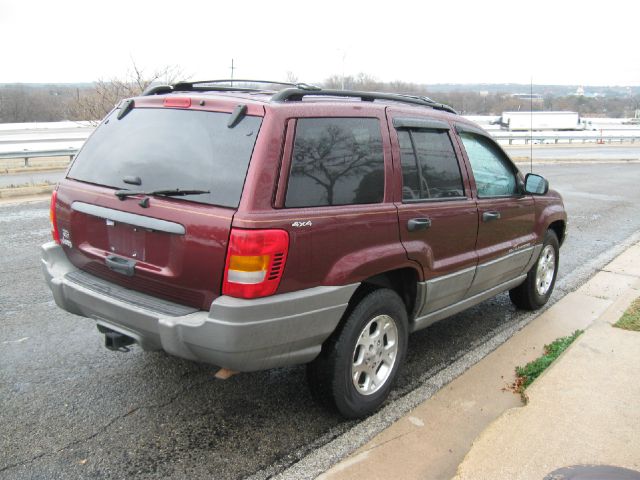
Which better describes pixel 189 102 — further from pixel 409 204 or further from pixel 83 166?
pixel 409 204

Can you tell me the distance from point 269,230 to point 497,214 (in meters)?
2.37

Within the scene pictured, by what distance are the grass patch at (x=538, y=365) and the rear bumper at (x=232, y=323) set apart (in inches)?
61.5

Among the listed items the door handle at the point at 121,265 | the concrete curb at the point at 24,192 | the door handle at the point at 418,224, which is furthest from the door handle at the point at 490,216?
the concrete curb at the point at 24,192

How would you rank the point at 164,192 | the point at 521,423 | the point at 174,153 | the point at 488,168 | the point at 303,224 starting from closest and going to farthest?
the point at 303,224
the point at 164,192
the point at 174,153
the point at 521,423
the point at 488,168

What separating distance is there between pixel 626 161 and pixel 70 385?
1188 inches

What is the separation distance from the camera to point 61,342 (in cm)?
441

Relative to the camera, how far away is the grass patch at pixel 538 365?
396cm

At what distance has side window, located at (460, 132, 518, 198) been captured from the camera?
440cm

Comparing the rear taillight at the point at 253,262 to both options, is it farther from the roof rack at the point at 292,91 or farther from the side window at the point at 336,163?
the roof rack at the point at 292,91

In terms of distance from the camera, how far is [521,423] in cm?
325

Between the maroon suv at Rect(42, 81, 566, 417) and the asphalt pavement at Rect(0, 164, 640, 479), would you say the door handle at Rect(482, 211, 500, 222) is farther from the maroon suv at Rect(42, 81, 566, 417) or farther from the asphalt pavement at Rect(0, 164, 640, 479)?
the asphalt pavement at Rect(0, 164, 640, 479)

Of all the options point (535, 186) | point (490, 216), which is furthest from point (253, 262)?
point (535, 186)

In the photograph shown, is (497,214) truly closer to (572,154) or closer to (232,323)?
(232,323)

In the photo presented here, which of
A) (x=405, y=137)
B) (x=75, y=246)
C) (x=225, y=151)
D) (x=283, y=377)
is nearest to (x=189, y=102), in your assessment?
(x=225, y=151)
